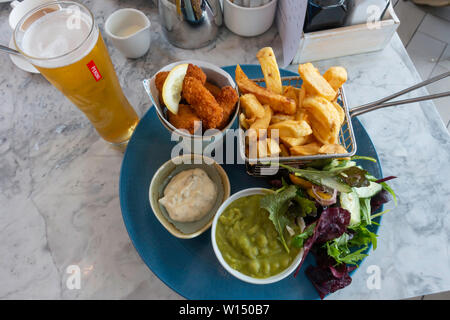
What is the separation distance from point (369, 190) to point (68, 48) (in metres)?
1.07

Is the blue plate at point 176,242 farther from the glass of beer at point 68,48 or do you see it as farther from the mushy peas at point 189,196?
the glass of beer at point 68,48

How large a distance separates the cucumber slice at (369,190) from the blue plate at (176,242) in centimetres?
10

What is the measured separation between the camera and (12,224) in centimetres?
125

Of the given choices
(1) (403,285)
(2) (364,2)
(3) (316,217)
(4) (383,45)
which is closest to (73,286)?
(3) (316,217)

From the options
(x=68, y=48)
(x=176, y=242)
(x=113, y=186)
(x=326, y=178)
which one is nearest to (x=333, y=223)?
(x=326, y=178)

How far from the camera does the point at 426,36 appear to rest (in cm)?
237

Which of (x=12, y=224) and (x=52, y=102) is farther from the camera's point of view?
(x=52, y=102)

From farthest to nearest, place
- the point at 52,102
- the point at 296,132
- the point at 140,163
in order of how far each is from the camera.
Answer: the point at 52,102 < the point at 140,163 < the point at 296,132

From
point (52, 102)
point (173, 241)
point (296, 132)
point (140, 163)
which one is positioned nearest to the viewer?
point (296, 132)

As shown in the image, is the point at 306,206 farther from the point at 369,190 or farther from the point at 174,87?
the point at 174,87

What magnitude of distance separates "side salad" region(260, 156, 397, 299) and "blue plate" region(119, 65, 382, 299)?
0.07m

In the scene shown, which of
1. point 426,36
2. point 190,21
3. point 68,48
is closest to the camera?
point 68,48

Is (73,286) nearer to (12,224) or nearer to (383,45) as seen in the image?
(12,224)
